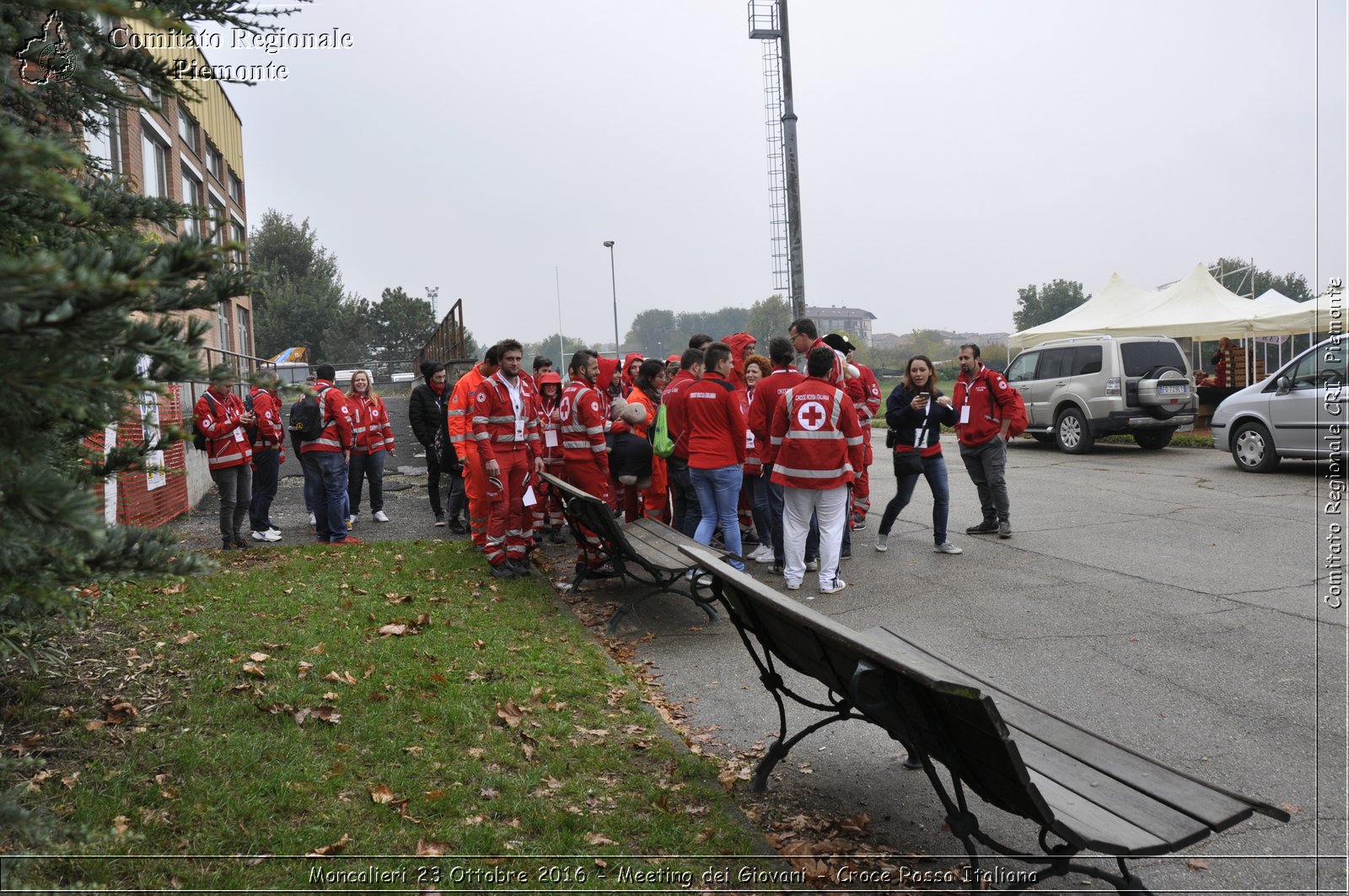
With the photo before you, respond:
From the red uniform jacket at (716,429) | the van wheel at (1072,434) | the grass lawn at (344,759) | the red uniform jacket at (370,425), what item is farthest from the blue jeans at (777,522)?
the van wheel at (1072,434)

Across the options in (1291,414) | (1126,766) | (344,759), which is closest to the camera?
(1126,766)

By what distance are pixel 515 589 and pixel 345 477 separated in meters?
3.75

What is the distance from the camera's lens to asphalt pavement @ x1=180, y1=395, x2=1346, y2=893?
12.6 ft

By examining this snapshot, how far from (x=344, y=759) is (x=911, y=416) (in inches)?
258

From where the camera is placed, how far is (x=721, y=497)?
8.56 m

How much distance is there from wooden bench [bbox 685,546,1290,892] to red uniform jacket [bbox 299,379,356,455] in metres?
7.75

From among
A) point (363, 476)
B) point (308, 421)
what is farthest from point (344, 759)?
point (363, 476)

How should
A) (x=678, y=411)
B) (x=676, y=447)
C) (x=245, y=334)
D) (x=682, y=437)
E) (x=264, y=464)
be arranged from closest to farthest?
(x=678, y=411) < (x=682, y=437) < (x=676, y=447) < (x=264, y=464) < (x=245, y=334)

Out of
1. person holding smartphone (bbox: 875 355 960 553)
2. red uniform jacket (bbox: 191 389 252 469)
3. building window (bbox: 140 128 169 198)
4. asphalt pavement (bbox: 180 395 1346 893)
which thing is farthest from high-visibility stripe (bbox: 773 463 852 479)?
building window (bbox: 140 128 169 198)

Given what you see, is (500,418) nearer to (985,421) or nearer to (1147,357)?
(985,421)

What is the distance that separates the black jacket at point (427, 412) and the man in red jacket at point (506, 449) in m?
3.01

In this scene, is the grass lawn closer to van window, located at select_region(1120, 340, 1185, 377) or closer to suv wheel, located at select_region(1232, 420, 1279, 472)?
suv wheel, located at select_region(1232, 420, 1279, 472)

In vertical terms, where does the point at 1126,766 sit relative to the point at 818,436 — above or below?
below

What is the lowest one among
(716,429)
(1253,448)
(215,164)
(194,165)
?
(1253,448)
